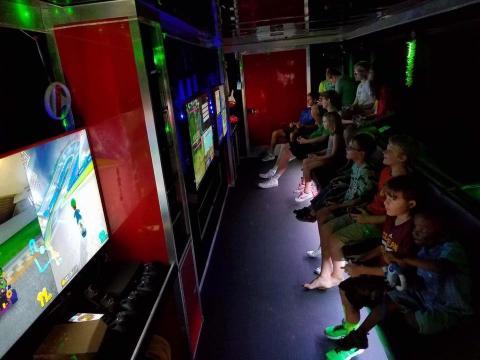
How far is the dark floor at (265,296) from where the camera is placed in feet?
8.69

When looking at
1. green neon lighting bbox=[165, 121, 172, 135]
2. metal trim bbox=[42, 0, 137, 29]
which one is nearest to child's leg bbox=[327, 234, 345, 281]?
green neon lighting bbox=[165, 121, 172, 135]

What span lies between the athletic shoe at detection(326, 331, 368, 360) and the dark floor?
99mm

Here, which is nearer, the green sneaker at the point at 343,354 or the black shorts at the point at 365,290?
the black shorts at the point at 365,290

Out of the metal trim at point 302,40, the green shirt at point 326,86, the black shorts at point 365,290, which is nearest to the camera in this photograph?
the black shorts at point 365,290

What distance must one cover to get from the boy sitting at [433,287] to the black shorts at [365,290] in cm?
13

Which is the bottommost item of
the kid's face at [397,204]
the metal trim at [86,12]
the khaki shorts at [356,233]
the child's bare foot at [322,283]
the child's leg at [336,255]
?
the child's bare foot at [322,283]

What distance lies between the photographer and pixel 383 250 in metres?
2.31

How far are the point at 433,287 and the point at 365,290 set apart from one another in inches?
19.0

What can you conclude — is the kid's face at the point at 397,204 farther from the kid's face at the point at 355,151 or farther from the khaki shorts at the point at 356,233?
the kid's face at the point at 355,151

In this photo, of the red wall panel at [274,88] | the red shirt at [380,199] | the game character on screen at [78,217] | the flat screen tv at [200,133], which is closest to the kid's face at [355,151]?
the red shirt at [380,199]

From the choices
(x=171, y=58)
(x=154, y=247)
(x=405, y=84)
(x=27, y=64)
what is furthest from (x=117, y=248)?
(x=405, y=84)

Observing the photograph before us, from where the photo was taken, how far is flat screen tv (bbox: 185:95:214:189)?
10.7 ft

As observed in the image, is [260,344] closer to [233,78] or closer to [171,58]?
[171,58]

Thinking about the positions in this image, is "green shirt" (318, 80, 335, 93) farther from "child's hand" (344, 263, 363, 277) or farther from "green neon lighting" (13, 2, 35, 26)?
"green neon lighting" (13, 2, 35, 26)
